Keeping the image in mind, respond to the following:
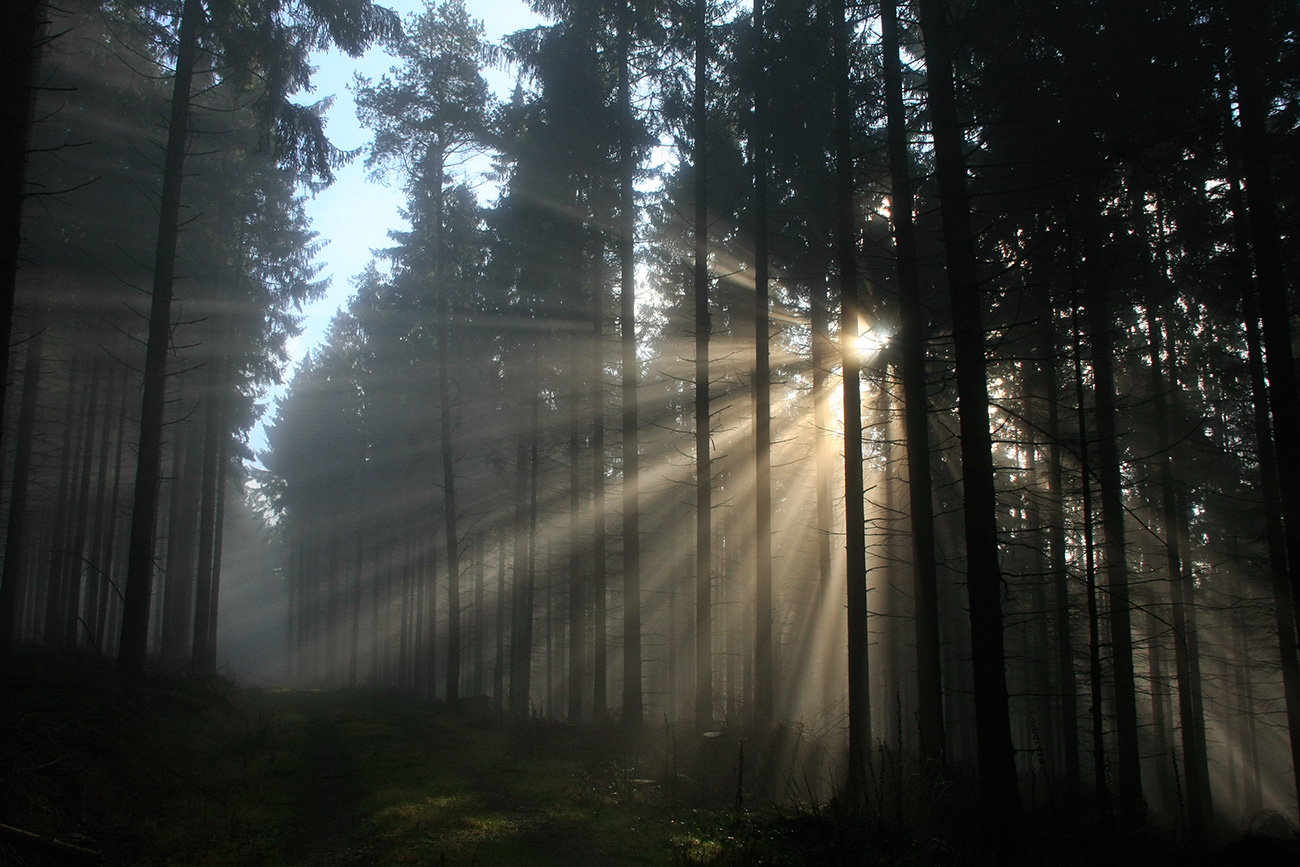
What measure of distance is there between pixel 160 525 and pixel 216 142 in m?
34.2

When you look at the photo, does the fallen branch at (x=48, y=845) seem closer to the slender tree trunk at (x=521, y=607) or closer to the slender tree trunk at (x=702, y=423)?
the slender tree trunk at (x=702, y=423)

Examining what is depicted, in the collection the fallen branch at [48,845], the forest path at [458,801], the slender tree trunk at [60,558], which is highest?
the slender tree trunk at [60,558]

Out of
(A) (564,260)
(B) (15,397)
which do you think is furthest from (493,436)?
(B) (15,397)

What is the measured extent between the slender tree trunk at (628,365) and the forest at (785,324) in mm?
95

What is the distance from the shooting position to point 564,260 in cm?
1800

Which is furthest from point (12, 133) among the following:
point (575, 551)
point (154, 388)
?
point (575, 551)

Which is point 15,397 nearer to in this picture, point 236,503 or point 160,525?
point 160,525

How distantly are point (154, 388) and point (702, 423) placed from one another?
33.7 ft

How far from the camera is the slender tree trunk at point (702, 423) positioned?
13047 mm

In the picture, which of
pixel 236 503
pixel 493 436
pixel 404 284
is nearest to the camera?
pixel 404 284

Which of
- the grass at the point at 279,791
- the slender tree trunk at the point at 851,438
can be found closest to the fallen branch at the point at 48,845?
the grass at the point at 279,791

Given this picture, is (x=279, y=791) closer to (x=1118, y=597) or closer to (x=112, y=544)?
(x=1118, y=597)

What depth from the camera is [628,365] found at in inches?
623

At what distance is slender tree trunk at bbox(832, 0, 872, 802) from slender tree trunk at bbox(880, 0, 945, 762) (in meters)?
0.89
